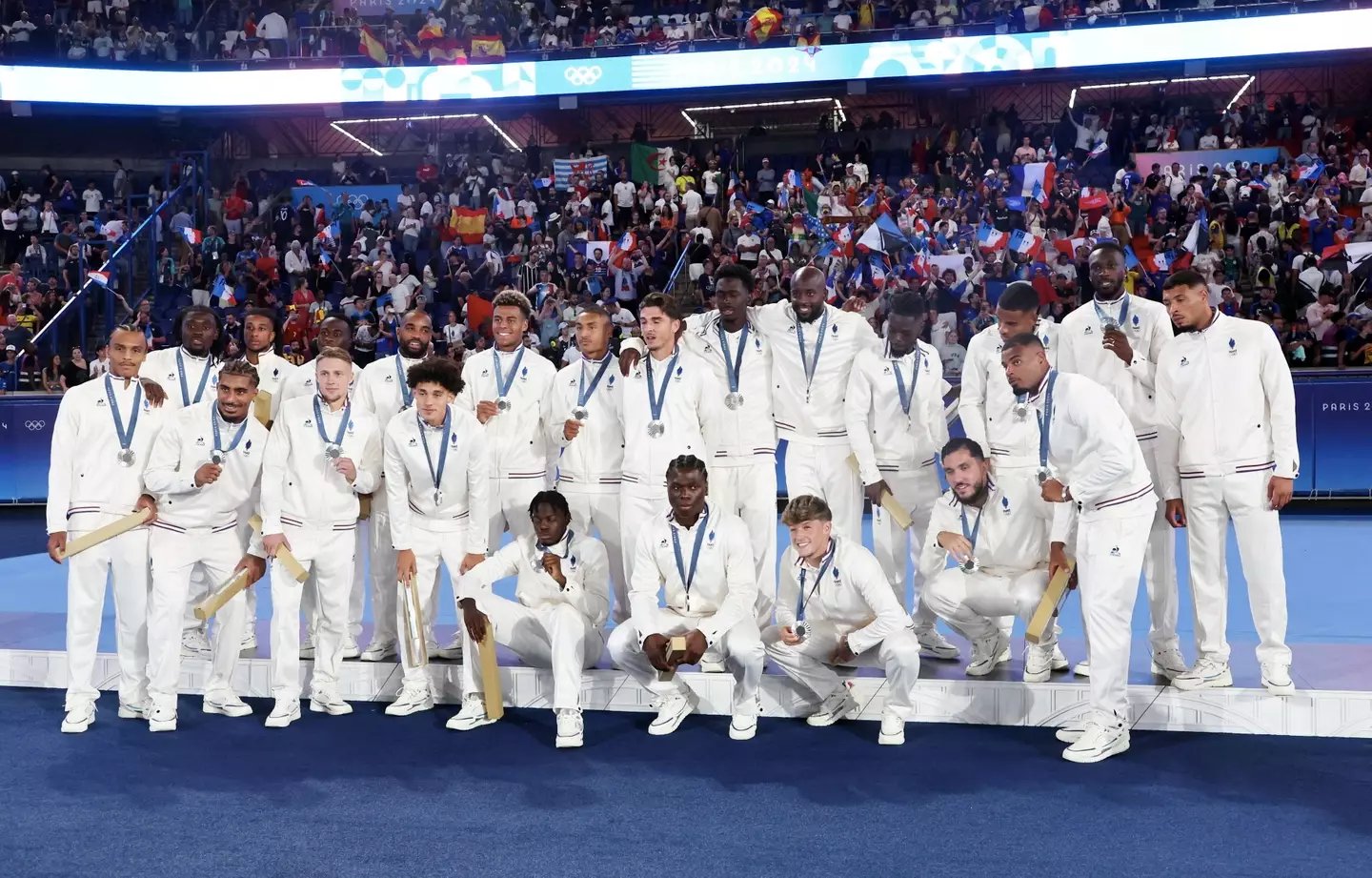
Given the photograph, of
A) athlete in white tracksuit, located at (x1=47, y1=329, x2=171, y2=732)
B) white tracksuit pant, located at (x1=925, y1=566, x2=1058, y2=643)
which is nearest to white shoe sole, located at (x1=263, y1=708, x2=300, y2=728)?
athlete in white tracksuit, located at (x1=47, y1=329, x2=171, y2=732)

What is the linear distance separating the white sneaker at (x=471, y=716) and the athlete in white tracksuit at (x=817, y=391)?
2.19m

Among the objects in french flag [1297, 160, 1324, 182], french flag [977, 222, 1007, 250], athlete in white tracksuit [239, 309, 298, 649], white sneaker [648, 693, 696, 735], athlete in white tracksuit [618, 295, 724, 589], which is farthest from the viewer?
french flag [1297, 160, 1324, 182]

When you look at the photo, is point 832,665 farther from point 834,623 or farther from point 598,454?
point 598,454

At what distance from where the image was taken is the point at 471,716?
22.4 feet

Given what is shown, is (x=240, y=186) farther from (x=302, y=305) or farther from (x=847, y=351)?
(x=847, y=351)

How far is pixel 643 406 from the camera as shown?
731 cm

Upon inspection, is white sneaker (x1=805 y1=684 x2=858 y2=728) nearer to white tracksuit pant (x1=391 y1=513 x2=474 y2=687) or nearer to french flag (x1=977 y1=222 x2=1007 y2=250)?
white tracksuit pant (x1=391 y1=513 x2=474 y2=687)

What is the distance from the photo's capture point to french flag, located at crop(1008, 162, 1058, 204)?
20.4 meters

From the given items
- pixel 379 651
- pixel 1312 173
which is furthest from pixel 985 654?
pixel 1312 173

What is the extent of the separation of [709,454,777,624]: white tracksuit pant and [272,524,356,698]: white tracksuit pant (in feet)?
7.19

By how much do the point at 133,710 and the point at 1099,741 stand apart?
17.4ft

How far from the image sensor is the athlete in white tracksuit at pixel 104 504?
6.88 m

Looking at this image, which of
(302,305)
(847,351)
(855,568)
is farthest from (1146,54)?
(855,568)

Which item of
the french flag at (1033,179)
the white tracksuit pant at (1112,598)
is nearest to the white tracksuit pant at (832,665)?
the white tracksuit pant at (1112,598)
